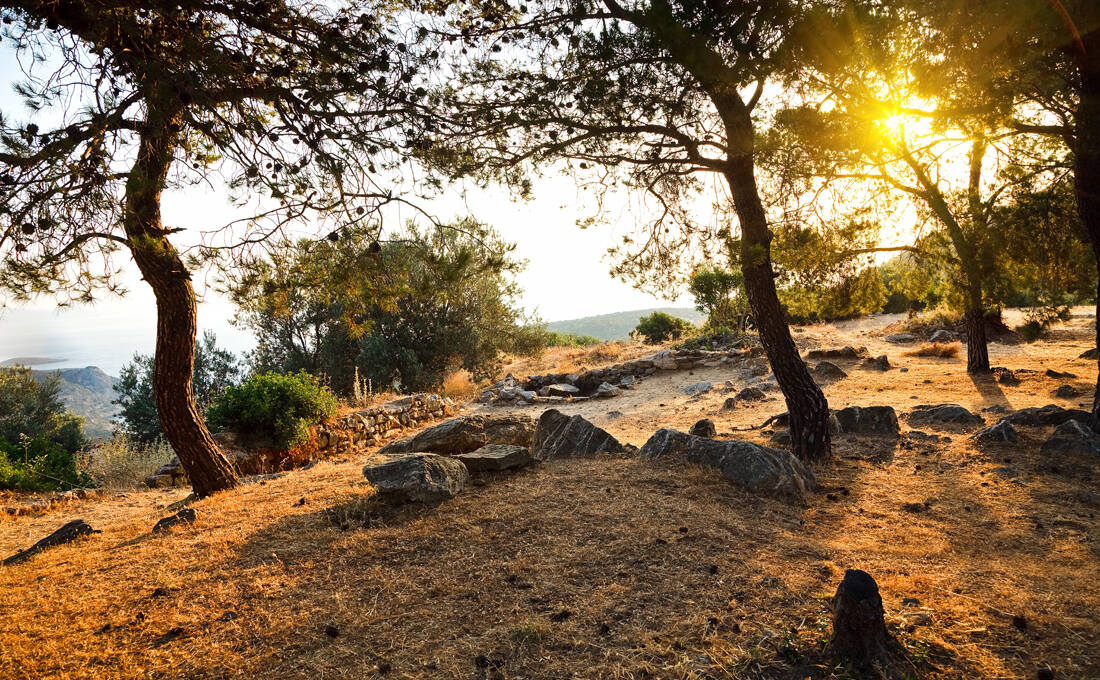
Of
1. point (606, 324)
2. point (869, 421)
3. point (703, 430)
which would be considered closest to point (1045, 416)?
point (869, 421)

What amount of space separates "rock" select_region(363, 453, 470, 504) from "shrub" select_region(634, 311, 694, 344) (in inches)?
808

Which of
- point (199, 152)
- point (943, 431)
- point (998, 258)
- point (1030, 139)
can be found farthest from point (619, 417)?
point (199, 152)

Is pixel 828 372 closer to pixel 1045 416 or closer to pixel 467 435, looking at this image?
pixel 1045 416

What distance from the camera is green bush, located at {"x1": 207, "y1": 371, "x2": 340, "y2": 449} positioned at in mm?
8258

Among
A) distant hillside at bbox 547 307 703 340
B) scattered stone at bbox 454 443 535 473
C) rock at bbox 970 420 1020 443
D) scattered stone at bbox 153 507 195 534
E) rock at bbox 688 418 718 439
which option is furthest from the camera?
distant hillside at bbox 547 307 703 340

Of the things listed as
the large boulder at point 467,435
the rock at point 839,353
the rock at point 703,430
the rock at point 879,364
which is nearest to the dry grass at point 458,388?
the large boulder at point 467,435

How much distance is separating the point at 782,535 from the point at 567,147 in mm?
4196

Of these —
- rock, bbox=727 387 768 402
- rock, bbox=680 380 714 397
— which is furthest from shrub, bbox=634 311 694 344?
rock, bbox=727 387 768 402

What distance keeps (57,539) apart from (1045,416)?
11167mm

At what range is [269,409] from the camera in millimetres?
8297

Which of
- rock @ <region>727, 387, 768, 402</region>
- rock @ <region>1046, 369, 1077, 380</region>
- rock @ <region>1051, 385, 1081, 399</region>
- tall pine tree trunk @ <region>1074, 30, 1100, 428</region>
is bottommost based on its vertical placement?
rock @ <region>1051, 385, 1081, 399</region>

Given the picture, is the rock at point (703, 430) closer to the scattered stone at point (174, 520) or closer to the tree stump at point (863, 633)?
the tree stump at point (863, 633)

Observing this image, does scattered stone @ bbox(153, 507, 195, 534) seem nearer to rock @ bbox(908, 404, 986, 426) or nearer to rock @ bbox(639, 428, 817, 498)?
rock @ bbox(639, 428, 817, 498)

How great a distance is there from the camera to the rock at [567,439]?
649cm
